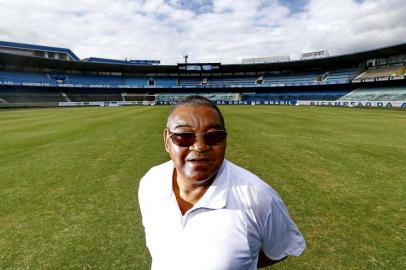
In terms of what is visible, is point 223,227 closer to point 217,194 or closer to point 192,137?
point 217,194

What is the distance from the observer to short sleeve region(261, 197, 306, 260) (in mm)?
1675

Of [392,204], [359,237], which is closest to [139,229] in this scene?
[359,237]

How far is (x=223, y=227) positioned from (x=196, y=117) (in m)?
0.72

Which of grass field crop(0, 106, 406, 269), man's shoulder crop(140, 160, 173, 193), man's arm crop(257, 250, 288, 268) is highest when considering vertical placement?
man's shoulder crop(140, 160, 173, 193)

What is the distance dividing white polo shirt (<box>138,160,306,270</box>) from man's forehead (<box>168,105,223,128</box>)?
31 cm

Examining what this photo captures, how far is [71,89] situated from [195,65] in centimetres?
3876

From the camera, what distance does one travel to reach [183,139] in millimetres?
1747

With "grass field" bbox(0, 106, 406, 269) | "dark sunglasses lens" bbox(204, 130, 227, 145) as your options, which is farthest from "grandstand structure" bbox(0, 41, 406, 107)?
"dark sunglasses lens" bbox(204, 130, 227, 145)

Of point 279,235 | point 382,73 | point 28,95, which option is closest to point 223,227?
point 279,235

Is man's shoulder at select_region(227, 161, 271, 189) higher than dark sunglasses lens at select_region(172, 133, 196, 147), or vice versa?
dark sunglasses lens at select_region(172, 133, 196, 147)

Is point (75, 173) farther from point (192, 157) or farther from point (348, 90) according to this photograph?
point (348, 90)

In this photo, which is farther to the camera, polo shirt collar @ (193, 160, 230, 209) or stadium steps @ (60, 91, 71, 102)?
stadium steps @ (60, 91, 71, 102)

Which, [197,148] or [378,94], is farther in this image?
[378,94]

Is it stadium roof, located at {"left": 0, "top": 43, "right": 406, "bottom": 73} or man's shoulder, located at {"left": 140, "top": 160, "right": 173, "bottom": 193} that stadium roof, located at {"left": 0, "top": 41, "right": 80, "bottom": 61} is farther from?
man's shoulder, located at {"left": 140, "top": 160, "right": 173, "bottom": 193}
